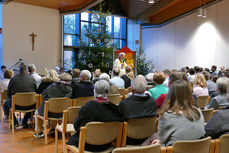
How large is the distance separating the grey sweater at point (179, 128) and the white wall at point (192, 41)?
9798 mm

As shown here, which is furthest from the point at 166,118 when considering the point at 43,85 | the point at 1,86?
the point at 1,86

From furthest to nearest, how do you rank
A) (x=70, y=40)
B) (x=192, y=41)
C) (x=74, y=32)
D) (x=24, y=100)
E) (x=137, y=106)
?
(x=74, y=32) < (x=70, y=40) < (x=192, y=41) < (x=24, y=100) < (x=137, y=106)

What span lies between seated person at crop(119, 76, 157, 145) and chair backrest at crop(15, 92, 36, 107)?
2594 millimetres

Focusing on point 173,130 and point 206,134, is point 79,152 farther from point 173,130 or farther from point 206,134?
point 206,134

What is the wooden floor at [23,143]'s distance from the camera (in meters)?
3.81

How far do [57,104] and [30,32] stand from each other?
8.36 m

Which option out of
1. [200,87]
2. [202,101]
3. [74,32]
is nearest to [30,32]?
[74,32]

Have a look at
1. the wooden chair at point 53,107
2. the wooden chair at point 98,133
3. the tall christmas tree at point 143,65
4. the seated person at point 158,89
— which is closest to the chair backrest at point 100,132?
the wooden chair at point 98,133

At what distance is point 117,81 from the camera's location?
5.87 metres

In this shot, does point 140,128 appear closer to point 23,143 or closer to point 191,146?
point 191,146

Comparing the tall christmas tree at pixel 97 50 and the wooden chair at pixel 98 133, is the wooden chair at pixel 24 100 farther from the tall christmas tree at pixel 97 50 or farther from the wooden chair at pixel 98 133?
the tall christmas tree at pixel 97 50

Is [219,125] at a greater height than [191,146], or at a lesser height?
greater

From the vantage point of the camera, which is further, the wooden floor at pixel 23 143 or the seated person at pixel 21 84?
the seated person at pixel 21 84

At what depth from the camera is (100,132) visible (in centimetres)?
243
